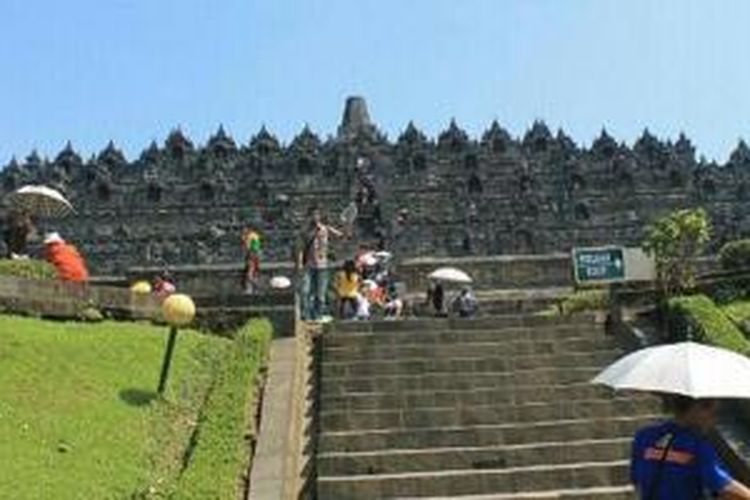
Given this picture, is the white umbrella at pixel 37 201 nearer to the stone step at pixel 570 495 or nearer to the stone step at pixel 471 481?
the stone step at pixel 471 481

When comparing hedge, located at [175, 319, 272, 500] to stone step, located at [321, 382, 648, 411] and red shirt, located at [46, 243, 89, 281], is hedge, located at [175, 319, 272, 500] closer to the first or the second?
stone step, located at [321, 382, 648, 411]

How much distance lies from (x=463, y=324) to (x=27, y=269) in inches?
210

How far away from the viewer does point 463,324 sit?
15836 millimetres

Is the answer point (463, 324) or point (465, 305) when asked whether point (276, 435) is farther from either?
point (465, 305)

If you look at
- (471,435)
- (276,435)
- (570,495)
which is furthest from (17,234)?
(570,495)

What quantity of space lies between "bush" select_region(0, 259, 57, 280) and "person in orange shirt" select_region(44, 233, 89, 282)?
159mm

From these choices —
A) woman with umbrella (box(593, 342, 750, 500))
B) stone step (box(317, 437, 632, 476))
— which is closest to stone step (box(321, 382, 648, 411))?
stone step (box(317, 437, 632, 476))

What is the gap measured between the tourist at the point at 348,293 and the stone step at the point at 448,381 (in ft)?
17.3

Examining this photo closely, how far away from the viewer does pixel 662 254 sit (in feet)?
63.5

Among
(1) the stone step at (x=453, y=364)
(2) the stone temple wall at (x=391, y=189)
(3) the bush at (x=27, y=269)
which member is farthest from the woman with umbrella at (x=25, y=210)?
(2) the stone temple wall at (x=391, y=189)

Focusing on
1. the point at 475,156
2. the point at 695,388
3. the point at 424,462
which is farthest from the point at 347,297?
the point at 475,156

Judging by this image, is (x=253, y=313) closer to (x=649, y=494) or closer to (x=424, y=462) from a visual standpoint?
(x=424, y=462)

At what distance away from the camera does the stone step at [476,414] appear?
13.0 m

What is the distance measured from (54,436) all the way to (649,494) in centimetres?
658
